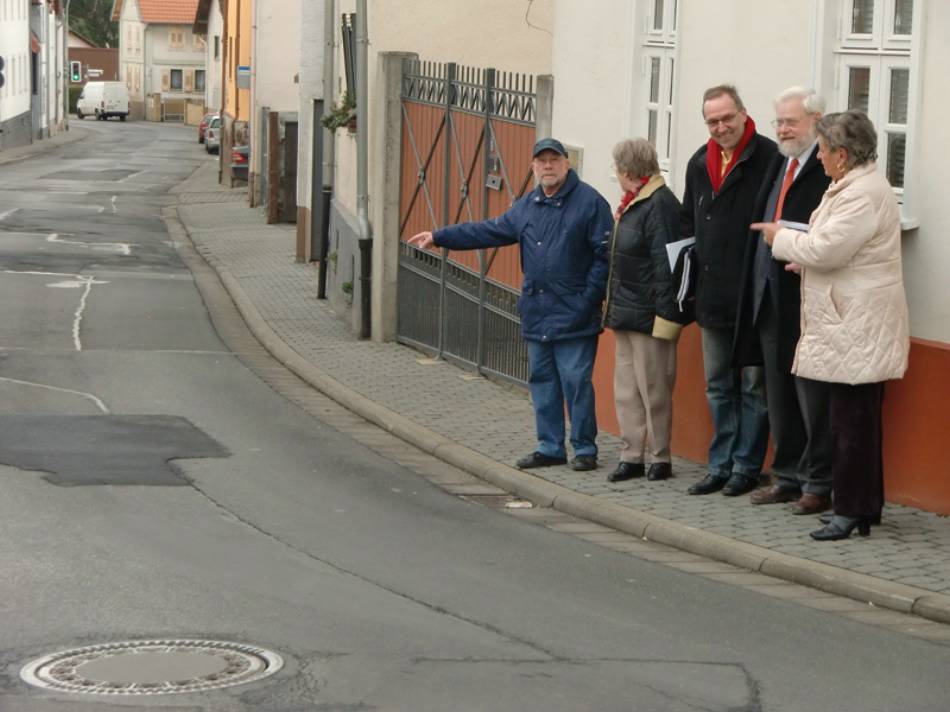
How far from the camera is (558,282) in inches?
404

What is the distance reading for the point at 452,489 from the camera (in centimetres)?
1030

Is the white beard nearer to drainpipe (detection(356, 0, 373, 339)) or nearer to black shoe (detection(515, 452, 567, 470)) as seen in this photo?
black shoe (detection(515, 452, 567, 470))

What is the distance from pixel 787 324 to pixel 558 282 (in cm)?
165

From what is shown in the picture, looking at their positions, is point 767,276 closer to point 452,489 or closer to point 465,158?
point 452,489

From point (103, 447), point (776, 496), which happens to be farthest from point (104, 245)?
point (776, 496)

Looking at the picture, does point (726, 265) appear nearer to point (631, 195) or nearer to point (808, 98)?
point (631, 195)

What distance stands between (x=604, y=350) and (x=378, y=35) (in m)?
7.48

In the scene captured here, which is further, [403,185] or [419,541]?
[403,185]

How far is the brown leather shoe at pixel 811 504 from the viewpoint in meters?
9.09

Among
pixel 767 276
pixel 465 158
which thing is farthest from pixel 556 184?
pixel 465 158

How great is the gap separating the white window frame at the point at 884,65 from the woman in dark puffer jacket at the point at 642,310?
3.53ft

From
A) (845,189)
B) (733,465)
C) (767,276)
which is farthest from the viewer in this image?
(733,465)

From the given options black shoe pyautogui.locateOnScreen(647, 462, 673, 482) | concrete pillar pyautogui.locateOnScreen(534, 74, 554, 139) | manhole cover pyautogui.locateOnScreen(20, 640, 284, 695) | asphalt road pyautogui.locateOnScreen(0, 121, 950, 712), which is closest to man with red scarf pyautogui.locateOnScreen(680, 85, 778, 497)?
black shoe pyautogui.locateOnScreen(647, 462, 673, 482)

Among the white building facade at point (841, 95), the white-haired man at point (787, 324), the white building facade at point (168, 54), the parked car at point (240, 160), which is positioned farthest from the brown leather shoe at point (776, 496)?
the white building facade at point (168, 54)
